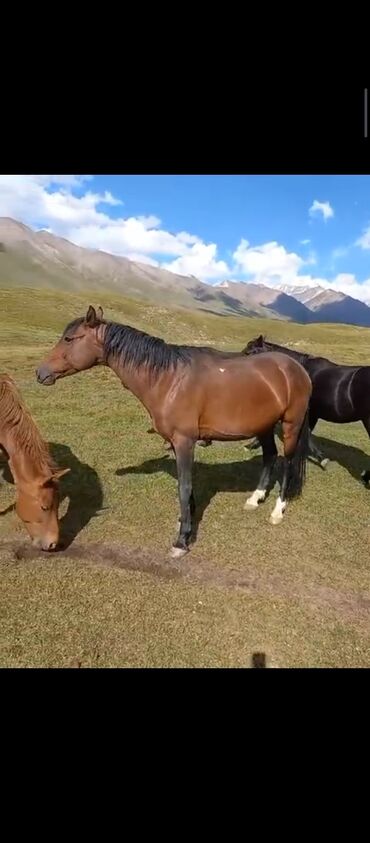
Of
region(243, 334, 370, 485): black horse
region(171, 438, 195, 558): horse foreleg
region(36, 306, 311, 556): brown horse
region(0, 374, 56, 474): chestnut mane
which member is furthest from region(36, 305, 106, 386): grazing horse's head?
region(243, 334, 370, 485): black horse

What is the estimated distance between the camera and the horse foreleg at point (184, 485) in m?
6.05

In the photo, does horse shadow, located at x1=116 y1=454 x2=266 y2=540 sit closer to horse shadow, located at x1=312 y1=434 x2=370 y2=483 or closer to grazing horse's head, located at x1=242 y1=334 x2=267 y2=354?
horse shadow, located at x1=312 y1=434 x2=370 y2=483

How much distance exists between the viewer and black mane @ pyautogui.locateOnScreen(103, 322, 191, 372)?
19.5ft

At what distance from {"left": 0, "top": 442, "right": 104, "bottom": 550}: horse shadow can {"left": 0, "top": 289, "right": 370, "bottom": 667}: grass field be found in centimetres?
3

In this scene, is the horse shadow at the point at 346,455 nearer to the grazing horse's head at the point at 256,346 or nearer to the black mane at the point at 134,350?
the grazing horse's head at the point at 256,346

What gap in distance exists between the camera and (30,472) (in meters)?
5.12

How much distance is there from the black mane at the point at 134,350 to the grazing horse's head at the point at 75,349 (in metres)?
0.13

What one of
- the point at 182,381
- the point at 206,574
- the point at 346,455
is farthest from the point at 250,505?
the point at 346,455

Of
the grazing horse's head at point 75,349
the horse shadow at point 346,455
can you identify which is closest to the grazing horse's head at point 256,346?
the horse shadow at point 346,455

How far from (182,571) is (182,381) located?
245 cm

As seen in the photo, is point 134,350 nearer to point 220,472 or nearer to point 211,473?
point 211,473
